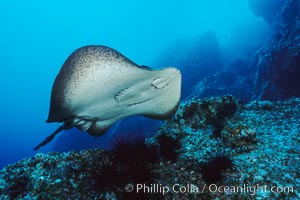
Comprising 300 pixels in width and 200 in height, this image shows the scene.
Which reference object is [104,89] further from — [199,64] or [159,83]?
[199,64]

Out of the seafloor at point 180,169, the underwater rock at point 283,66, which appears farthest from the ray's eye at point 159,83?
the underwater rock at point 283,66

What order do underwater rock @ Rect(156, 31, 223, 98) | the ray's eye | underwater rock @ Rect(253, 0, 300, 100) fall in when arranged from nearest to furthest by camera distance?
the ray's eye < underwater rock @ Rect(253, 0, 300, 100) < underwater rock @ Rect(156, 31, 223, 98)

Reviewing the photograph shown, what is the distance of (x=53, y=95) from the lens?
2672 millimetres

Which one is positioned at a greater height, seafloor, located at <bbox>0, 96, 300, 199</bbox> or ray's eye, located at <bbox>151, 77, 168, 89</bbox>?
ray's eye, located at <bbox>151, 77, 168, 89</bbox>

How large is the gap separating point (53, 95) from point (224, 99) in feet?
16.2

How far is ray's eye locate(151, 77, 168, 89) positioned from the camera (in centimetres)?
326

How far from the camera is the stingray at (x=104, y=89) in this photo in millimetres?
2510

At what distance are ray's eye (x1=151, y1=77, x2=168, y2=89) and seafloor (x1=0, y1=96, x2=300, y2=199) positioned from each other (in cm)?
120

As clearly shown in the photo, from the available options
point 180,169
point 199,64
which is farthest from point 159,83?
point 199,64

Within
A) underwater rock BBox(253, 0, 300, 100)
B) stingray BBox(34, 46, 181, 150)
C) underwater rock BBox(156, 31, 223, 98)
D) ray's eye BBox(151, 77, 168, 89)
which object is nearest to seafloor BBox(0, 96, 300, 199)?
stingray BBox(34, 46, 181, 150)

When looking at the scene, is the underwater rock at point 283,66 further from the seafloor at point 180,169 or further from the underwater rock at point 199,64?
the underwater rock at point 199,64

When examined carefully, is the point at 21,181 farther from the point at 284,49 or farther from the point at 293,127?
the point at 284,49

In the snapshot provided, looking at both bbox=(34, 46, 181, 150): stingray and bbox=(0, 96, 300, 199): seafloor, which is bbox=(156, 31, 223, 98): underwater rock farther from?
bbox=(34, 46, 181, 150): stingray

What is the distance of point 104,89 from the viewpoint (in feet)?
9.33
